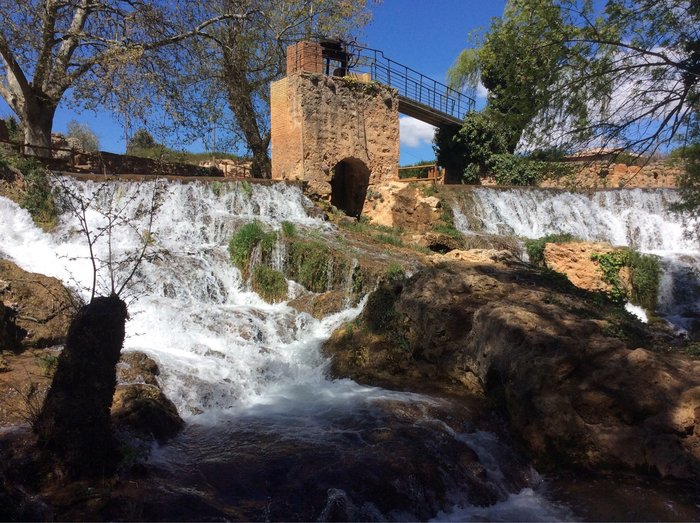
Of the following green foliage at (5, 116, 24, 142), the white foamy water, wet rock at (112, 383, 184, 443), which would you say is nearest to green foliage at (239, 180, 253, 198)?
the white foamy water

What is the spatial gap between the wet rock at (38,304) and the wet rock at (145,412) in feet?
5.97

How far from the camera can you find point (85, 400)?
3.83 metres

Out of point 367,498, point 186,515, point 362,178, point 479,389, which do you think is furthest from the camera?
point 362,178

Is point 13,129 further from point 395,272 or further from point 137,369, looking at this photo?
point 137,369

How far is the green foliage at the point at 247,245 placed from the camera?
1021 cm

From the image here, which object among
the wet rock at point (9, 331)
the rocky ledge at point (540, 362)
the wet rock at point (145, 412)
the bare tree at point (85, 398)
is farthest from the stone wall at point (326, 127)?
the bare tree at point (85, 398)

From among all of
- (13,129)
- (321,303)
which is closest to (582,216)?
(321,303)

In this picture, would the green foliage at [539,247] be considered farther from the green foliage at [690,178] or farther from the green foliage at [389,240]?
the green foliage at [690,178]

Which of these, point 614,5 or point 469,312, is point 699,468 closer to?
point 469,312

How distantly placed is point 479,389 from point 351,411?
59.4 inches

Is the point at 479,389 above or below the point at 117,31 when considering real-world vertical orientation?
below

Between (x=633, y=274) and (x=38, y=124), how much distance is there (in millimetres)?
14828

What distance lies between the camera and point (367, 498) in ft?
13.0

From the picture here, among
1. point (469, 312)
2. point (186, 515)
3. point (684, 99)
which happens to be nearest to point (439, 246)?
point (469, 312)
